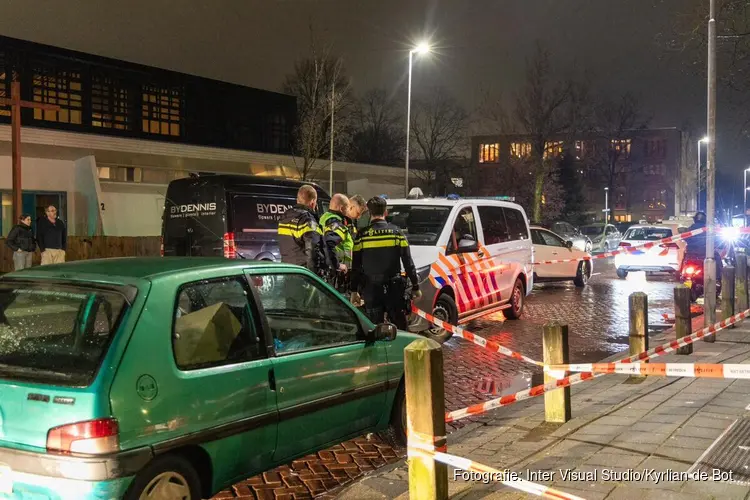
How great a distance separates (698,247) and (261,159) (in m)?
21.5

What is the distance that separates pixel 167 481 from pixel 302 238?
4.25 m

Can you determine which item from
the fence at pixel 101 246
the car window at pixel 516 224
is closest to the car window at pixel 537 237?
the car window at pixel 516 224

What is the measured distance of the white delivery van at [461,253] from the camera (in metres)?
8.95

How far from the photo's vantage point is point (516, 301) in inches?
462

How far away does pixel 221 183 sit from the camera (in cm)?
1216

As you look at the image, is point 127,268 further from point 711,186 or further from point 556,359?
point 711,186

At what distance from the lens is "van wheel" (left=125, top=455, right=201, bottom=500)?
3146 mm

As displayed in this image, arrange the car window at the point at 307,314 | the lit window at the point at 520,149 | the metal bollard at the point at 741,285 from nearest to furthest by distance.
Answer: the car window at the point at 307,314, the metal bollard at the point at 741,285, the lit window at the point at 520,149

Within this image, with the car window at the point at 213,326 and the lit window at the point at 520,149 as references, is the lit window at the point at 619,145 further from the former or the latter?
the car window at the point at 213,326

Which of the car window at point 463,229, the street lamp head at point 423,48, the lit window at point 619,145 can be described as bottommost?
the car window at point 463,229

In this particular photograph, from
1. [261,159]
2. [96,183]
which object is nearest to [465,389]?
[96,183]

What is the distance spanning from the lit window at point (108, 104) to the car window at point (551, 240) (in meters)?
21.1

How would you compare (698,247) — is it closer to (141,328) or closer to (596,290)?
(596,290)

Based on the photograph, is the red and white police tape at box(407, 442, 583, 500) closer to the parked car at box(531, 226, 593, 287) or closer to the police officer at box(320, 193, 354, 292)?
→ the police officer at box(320, 193, 354, 292)
